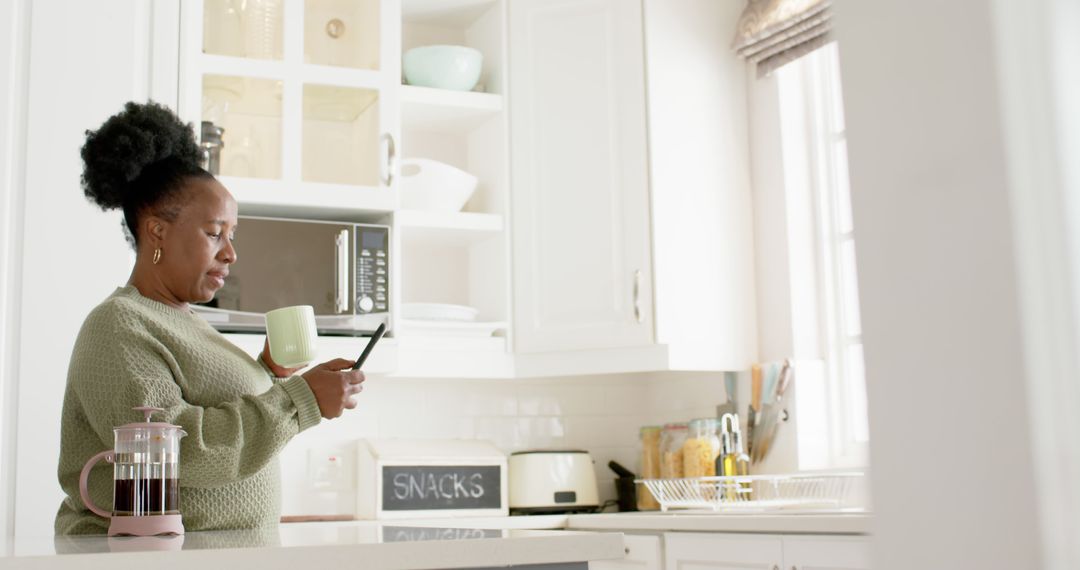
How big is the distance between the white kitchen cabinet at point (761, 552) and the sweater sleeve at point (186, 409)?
124cm

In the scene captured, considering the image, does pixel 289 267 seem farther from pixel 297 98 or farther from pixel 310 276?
pixel 297 98

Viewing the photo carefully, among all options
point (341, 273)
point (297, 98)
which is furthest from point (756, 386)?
point (297, 98)

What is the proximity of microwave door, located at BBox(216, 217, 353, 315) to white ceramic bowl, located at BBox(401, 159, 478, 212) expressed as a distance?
1.11 feet

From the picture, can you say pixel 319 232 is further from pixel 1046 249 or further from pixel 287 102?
pixel 1046 249

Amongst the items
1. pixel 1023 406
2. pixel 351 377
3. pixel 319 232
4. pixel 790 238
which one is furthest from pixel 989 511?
pixel 790 238

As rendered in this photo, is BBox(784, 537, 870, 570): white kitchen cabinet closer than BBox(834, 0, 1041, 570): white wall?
No

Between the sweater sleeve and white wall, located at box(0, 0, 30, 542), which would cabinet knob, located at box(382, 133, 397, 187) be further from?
the sweater sleeve

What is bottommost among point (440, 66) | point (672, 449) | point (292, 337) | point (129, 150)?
point (672, 449)

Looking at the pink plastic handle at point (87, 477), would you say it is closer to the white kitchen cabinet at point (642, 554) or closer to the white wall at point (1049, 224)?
the white wall at point (1049, 224)

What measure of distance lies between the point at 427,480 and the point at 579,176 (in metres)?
0.98

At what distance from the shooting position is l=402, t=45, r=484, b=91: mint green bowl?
3490 millimetres

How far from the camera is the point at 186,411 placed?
1.42m

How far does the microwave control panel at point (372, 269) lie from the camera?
311cm

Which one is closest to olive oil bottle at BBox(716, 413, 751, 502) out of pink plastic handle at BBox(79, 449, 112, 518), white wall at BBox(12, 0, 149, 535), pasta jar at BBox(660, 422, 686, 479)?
pasta jar at BBox(660, 422, 686, 479)
